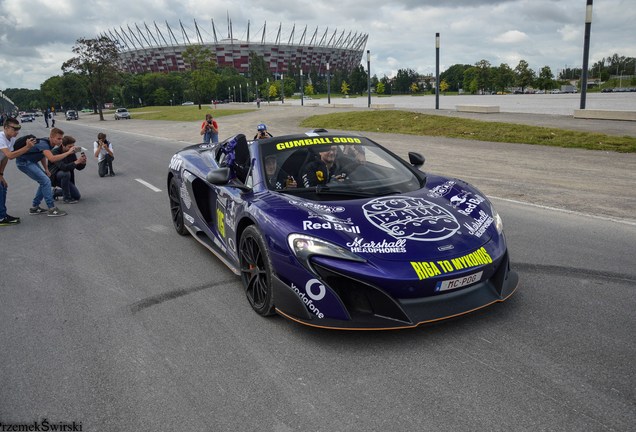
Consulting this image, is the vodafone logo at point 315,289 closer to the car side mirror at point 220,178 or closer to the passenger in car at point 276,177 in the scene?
the passenger in car at point 276,177

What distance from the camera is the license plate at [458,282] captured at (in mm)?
3361

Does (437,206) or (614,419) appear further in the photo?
(437,206)

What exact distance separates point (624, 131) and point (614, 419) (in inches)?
619

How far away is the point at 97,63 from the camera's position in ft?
225

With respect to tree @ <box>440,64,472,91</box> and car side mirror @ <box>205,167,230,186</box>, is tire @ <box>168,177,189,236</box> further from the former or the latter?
tree @ <box>440,64,472,91</box>

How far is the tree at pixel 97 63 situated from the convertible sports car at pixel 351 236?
236 feet

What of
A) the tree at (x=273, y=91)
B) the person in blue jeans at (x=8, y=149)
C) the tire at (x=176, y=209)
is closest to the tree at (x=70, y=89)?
the tree at (x=273, y=91)

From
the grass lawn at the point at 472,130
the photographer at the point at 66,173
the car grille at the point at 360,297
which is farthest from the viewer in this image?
the grass lawn at the point at 472,130

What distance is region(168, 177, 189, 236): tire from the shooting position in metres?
6.82

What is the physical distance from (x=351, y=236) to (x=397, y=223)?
15.9 inches

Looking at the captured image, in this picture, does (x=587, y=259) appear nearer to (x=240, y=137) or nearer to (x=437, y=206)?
(x=437, y=206)

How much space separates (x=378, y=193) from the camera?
439cm

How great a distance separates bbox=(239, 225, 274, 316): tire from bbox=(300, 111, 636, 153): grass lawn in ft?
41.1

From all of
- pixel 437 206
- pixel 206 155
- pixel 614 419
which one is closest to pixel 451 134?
pixel 206 155
